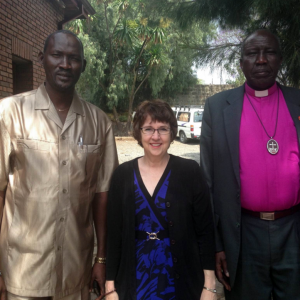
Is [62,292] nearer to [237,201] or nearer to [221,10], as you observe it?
[237,201]

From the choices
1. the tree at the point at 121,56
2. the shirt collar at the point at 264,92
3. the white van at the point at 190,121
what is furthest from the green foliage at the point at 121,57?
the shirt collar at the point at 264,92

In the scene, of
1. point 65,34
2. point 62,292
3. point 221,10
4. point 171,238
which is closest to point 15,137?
point 65,34

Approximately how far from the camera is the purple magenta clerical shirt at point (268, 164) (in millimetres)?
2172

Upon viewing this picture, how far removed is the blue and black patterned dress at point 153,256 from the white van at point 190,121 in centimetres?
1468

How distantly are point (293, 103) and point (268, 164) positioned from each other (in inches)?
19.6

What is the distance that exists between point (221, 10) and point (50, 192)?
3.43 metres

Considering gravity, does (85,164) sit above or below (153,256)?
above

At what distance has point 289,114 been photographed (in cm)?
230

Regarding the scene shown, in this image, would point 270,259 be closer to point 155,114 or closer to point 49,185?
point 155,114

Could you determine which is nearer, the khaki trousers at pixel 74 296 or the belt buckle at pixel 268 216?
the khaki trousers at pixel 74 296

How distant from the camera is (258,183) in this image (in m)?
2.20

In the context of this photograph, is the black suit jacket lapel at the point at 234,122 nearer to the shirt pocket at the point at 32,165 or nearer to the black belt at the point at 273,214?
the black belt at the point at 273,214

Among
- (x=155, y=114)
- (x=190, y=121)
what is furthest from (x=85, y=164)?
(x=190, y=121)

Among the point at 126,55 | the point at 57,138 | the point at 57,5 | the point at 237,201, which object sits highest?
the point at 126,55
